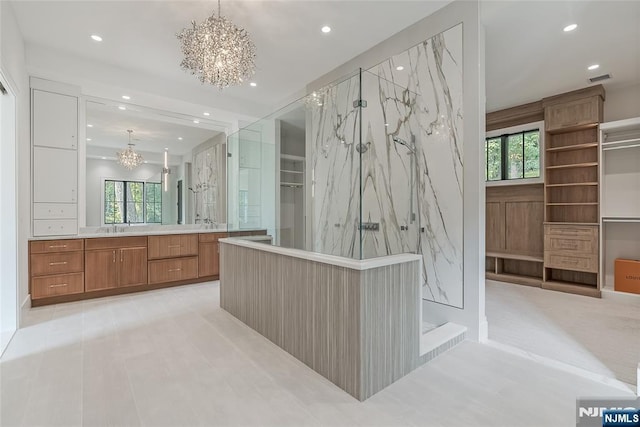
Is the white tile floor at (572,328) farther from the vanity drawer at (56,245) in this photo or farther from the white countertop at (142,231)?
the vanity drawer at (56,245)

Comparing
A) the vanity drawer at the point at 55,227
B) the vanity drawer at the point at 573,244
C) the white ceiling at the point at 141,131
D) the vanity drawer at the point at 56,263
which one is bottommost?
the vanity drawer at the point at 56,263

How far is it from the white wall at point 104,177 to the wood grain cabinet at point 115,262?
466mm

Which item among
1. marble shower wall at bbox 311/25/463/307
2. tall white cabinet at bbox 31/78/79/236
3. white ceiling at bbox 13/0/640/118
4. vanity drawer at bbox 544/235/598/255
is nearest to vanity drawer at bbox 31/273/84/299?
tall white cabinet at bbox 31/78/79/236

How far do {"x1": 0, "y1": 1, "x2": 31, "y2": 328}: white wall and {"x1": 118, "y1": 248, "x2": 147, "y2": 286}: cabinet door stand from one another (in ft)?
3.19

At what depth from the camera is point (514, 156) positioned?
17.2ft

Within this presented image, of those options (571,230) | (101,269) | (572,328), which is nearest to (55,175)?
(101,269)

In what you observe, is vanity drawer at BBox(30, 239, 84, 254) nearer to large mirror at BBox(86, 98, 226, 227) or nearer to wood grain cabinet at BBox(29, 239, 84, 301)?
wood grain cabinet at BBox(29, 239, 84, 301)

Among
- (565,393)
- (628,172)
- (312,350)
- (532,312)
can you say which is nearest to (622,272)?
(628,172)

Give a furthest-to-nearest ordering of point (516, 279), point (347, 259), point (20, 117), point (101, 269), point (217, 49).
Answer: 1. point (516, 279)
2. point (101, 269)
3. point (20, 117)
4. point (217, 49)
5. point (347, 259)

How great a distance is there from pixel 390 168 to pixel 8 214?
12.1 feet

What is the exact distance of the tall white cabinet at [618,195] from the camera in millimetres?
4164

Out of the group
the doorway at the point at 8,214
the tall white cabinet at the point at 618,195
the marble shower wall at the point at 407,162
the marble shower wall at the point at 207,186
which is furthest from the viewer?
the marble shower wall at the point at 207,186

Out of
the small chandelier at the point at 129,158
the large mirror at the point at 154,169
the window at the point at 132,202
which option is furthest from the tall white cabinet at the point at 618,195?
the small chandelier at the point at 129,158

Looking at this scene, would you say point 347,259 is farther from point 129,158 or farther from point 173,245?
point 129,158
